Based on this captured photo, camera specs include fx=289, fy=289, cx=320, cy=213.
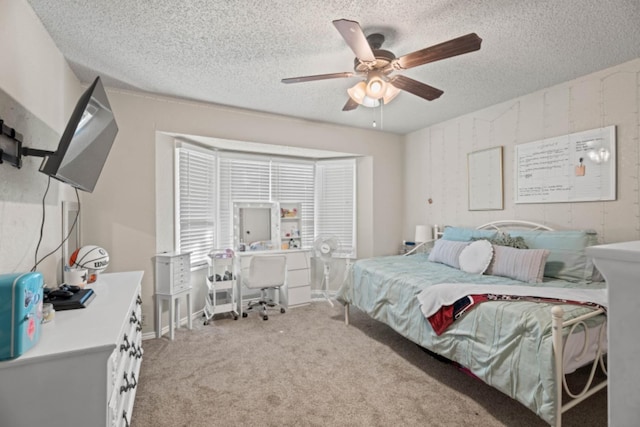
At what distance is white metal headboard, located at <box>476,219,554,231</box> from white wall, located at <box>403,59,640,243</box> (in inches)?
2.5

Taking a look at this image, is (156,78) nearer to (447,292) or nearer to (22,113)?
(22,113)

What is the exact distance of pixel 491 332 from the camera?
1818mm

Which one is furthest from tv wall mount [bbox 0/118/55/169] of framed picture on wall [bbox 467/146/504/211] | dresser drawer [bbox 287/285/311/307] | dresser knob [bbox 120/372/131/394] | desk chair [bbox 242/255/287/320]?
framed picture on wall [bbox 467/146/504/211]

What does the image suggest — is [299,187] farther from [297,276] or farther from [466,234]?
[466,234]

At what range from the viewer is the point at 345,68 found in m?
2.56

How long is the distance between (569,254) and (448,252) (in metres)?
1.02

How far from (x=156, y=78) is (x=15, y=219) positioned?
5.79 ft

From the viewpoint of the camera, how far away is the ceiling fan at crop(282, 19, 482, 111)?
1.63 m

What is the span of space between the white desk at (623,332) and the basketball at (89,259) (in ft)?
8.81

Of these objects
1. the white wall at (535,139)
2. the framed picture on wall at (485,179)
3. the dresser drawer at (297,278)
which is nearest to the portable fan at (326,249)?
the dresser drawer at (297,278)

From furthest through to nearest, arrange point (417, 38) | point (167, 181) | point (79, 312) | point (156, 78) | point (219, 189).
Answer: point (219, 189), point (167, 181), point (156, 78), point (417, 38), point (79, 312)

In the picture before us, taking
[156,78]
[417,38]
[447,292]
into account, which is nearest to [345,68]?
[417,38]

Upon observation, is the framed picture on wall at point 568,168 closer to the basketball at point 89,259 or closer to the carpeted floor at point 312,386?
the carpeted floor at point 312,386

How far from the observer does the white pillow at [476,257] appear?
2.79 metres
